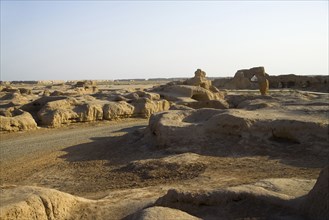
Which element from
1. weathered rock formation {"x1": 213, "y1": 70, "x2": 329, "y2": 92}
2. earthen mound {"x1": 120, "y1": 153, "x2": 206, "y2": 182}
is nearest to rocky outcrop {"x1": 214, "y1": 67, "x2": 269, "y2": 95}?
weathered rock formation {"x1": 213, "y1": 70, "x2": 329, "y2": 92}

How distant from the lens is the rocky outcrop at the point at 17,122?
17.2 metres

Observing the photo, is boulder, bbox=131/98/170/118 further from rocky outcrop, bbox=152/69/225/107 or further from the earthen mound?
the earthen mound

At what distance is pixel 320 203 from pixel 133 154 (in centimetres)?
884

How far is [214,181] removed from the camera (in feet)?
28.2

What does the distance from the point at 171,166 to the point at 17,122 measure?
418 inches

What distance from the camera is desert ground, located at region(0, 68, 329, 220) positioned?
18.0ft

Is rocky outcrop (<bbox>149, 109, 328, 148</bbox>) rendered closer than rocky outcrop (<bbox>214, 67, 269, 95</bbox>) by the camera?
Yes

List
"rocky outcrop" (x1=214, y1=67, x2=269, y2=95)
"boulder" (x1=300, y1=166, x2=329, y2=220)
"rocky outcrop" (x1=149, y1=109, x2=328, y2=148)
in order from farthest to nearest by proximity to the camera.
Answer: "rocky outcrop" (x1=214, y1=67, x2=269, y2=95)
"rocky outcrop" (x1=149, y1=109, x2=328, y2=148)
"boulder" (x1=300, y1=166, x2=329, y2=220)

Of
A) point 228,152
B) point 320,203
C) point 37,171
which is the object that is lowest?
point 37,171

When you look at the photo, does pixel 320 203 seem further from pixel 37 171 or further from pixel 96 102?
pixel 96 102

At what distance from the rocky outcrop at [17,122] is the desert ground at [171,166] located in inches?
1.9

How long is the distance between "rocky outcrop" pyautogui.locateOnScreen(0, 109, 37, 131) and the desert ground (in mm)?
48

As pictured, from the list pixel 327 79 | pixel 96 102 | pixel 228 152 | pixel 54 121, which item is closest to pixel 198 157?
pixel 228 152

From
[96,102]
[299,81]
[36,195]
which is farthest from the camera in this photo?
[299,81]
